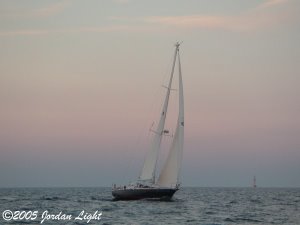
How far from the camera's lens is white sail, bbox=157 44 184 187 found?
75.2 meters

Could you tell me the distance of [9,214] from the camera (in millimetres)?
58688

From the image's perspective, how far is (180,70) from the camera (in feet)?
249

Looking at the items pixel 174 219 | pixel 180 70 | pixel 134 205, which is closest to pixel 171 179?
pixel 134 205

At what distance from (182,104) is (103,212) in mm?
19891

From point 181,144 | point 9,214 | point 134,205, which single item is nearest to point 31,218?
point 9,214

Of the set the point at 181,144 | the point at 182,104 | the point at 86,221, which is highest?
the point at 182,104

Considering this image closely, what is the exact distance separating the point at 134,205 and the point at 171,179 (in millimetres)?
7869

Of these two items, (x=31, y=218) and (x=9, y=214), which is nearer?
(x=31, y=218)

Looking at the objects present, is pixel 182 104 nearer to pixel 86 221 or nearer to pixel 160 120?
pixel 160 120

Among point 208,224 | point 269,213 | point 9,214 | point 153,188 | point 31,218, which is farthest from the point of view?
point 153,188

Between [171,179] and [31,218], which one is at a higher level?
[171,179]

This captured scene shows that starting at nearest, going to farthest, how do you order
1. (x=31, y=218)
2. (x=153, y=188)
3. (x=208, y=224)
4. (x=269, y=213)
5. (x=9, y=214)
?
(x=208, y=224)
(x=31, y=218)
(x=9, y=214)
(x=269, y=213)
(x=153, y=188)

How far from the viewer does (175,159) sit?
7600 cm

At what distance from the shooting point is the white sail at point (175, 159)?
2963 inches
